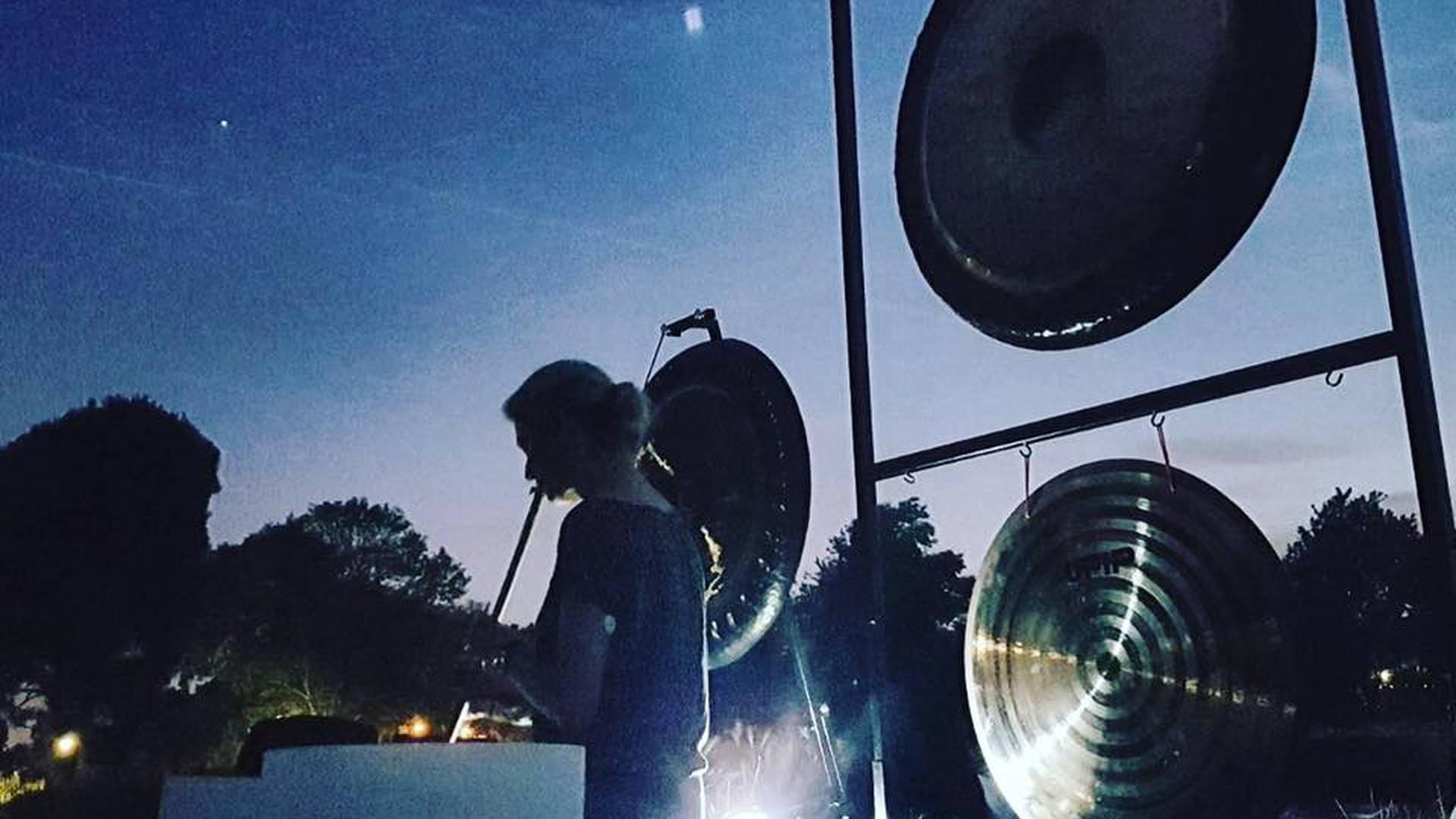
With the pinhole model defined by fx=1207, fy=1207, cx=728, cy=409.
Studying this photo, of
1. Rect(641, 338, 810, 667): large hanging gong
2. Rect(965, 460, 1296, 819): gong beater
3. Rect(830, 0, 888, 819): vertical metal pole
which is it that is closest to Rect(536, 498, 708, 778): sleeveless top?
Rect(965, 460, 1296, 819): gong beater

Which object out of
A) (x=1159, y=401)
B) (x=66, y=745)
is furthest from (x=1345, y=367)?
(x=66, y=745)

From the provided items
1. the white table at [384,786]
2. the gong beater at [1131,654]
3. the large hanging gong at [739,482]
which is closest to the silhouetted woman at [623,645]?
the white table at [384,786]

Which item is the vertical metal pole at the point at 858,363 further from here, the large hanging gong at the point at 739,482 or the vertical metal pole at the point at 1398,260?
the vertical metal pole at the point at 1398,260

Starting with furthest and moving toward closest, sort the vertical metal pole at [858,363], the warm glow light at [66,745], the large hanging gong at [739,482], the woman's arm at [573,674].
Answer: the warm glow light at [66,745]
the large hanging gong at [739,482]
the vertical metal pole at [858,363]
the woman's arm at [573,674]

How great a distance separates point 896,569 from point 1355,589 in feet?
12.4

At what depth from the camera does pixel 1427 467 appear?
214 centimetres

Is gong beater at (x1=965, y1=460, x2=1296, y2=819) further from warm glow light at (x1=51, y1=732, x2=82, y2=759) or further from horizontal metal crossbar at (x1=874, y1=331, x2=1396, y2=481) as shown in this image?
warm glow light at (x1=51, y1=732, x2=82, y2=759)

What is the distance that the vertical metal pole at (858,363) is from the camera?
356cm

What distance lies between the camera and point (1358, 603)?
823cm

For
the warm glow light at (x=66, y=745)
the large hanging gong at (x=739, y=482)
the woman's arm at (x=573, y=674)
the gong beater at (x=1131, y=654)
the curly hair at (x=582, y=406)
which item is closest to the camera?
the woman's arm at (x=573, y=674)

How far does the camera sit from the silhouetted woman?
6.06 ft

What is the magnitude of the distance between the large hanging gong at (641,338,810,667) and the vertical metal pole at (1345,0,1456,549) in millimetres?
1956

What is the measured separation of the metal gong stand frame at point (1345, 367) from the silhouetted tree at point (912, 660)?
Result: 152 mm

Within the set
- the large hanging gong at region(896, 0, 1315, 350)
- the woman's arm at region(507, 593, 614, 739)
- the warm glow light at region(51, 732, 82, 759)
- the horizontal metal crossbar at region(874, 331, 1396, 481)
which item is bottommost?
the woman's arm at region(507, 593, 614, 739)
